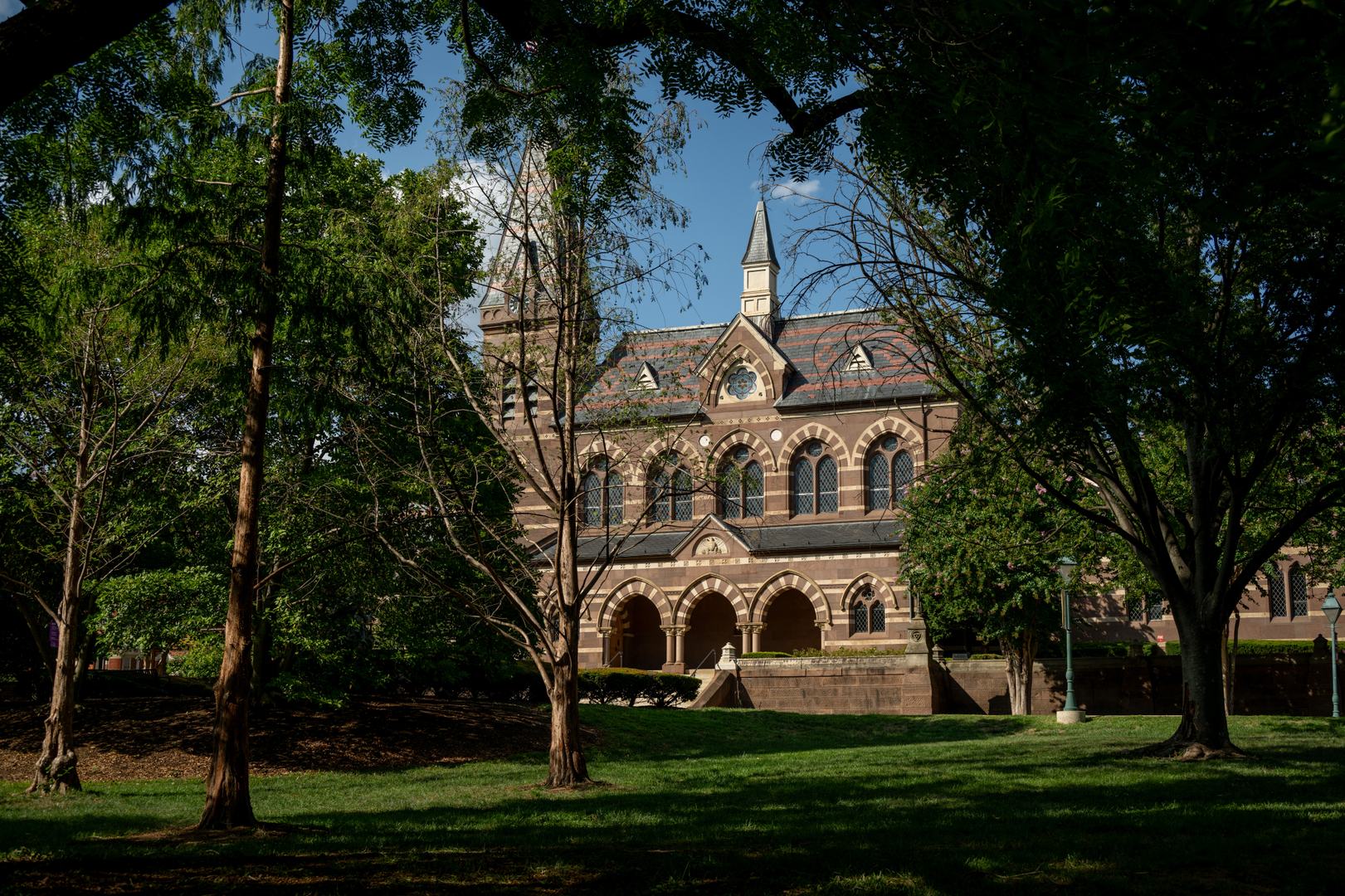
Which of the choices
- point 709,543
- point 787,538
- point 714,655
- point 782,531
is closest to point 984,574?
point 787,538

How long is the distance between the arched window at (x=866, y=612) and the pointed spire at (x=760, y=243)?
15390 millimetres

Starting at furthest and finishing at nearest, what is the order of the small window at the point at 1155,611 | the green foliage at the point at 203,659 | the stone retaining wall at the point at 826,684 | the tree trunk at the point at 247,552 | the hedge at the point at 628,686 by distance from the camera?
the small window at the point at 1155,611
the stone retaining wall at the point at 826,684
the hedge at the point at 628,686
the green foliage at the point at 203,659
the tree trunk at the point at 247,552

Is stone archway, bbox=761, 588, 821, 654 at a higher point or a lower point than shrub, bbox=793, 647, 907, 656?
higher

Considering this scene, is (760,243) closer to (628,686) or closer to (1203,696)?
(628,686)

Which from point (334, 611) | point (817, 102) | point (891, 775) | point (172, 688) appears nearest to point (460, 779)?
point (334, 611)

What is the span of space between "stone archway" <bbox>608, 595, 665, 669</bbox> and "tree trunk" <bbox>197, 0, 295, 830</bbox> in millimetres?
33891

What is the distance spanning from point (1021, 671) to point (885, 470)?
37.8 feet

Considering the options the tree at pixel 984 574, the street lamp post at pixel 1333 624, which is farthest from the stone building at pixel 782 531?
the street lamp post at pixel 1333 624

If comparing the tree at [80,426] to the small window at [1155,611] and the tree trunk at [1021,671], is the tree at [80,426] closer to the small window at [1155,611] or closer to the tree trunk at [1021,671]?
the tree trunk at [1021,671]

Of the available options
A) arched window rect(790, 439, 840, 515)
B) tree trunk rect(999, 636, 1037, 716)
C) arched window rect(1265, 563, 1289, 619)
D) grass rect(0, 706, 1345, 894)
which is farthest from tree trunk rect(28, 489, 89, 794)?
arched window rect(1265, 563, 1289, 619)

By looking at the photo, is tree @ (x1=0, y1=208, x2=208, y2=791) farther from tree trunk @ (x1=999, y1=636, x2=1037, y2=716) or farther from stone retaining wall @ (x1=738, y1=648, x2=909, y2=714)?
tree trunk @ (x1=999, y1=636, x2=1037, y2=716)

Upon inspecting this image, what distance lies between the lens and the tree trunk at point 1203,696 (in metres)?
15.0

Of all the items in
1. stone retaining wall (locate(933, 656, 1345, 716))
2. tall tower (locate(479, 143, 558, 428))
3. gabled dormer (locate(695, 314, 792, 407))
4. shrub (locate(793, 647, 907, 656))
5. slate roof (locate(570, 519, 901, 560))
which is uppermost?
gabled dormer (locate(695, 314, 792, 407))

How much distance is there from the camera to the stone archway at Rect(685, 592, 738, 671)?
149 feet
